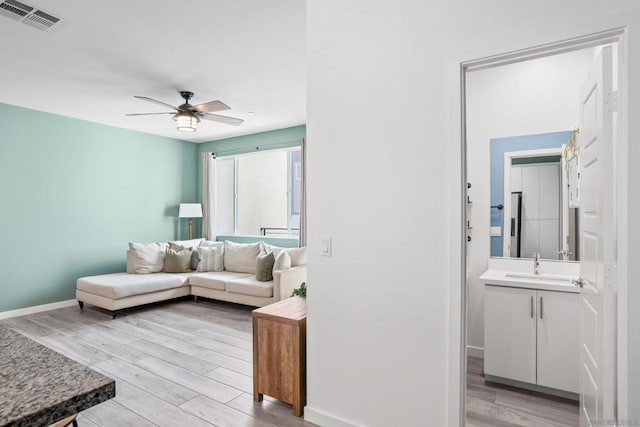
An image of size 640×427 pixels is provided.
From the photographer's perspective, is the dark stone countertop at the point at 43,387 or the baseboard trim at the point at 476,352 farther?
the baseboard trim at the point at 476,352

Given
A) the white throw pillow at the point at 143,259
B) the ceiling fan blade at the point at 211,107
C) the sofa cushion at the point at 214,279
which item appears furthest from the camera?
the white throw pillow at the point at 143,259

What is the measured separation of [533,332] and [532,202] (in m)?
1.15

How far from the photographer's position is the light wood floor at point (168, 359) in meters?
2.33

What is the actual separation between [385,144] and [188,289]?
176 inches

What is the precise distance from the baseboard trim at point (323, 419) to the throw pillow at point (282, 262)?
8.67 feet

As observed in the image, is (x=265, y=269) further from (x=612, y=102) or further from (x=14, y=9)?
(x=612, y=102)

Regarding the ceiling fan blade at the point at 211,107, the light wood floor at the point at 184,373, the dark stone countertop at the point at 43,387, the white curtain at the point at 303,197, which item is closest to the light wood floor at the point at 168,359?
the light wood floor at the point at 184,373

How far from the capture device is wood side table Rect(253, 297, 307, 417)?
89.9 inches

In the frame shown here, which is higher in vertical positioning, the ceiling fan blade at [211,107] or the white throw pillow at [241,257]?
the ceiling fan blade at [211,107]

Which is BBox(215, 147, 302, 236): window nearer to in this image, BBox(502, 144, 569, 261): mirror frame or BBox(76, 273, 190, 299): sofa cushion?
BBox(76, 273, 190, 299): sofa cushion

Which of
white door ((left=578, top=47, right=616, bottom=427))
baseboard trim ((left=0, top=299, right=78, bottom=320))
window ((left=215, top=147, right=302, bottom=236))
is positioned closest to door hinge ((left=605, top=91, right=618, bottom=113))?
white door ((left=578, top=47, right=616, bottom=427))

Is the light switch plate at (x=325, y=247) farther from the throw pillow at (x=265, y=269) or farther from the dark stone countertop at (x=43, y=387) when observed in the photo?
the throw pillow at (x=265, y=269)

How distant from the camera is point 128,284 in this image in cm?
461

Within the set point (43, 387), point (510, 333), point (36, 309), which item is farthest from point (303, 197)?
point (43, 387)
